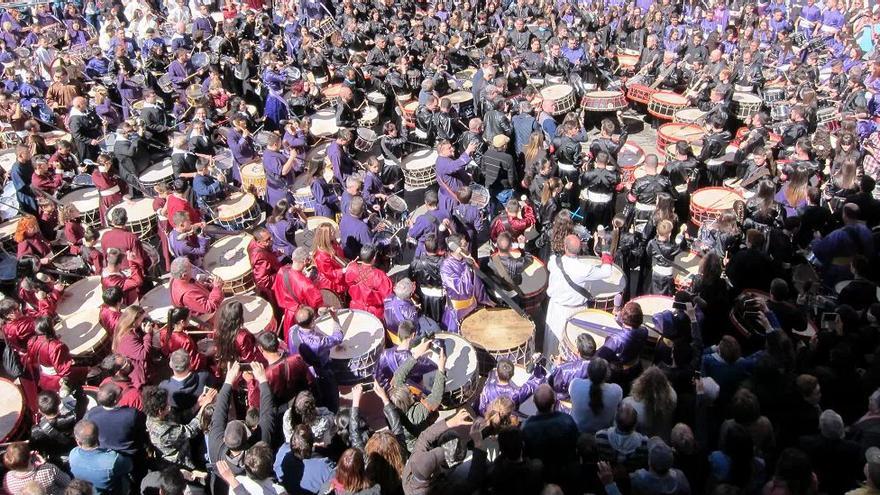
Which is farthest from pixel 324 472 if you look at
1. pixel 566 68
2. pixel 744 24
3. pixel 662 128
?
pixel 744 24

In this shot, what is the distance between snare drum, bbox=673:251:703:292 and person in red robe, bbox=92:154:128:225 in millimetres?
8239

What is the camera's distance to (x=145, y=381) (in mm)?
7000

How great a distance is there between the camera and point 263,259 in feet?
27.3

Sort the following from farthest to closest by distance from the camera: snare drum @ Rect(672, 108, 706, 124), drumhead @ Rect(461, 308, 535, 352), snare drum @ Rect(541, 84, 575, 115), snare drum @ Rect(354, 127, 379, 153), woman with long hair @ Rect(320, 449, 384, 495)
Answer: snare drum @ Rect(541, 84, 575, 115)
snare drum @ Rect(672, 108, 706, 124)
snare drum @ Rect(354, 127, 379, 153)
drumhead @ Rect(461, 308, 535, 352)
woman with long hair @ Rect(320, 449, 384, 495)

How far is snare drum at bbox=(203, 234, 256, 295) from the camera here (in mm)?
8367

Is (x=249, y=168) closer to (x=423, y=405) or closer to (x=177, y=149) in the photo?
(x=177, y=149)

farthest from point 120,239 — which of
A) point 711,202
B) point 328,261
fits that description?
point 711,202

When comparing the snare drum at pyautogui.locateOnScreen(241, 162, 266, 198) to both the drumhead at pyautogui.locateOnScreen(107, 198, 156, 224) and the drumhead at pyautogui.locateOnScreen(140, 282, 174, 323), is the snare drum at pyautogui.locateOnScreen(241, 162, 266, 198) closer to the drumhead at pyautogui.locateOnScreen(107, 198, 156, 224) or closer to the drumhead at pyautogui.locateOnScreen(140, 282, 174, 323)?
the drumhead at pyautogui.locateOnScreen(107, 198, 156, 224)

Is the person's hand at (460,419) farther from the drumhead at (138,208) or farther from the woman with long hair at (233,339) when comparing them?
the drumhead at (138,208)

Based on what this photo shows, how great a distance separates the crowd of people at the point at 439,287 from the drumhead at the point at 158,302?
0.03 metres

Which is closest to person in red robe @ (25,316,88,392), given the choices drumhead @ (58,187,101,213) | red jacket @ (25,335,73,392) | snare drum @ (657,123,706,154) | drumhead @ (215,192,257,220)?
red jacket @ (25,335,73,392)

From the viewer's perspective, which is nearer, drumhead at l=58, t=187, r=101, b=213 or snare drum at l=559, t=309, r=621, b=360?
snare drum at l=559, t=309, r=621, b=360

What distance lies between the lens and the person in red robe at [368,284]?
785cm

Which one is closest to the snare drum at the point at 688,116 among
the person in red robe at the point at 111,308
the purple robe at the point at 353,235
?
the purple robe at the point at 353,235
